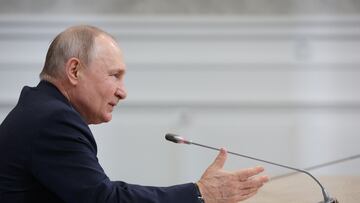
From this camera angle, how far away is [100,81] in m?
1.59

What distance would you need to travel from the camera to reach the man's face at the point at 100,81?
158 centimetres

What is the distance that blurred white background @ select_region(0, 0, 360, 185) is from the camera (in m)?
3.49

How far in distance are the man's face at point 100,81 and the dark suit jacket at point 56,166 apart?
114 mm

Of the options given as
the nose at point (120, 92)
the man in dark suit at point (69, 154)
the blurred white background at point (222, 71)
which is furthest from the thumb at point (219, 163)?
the blurred white background at point (222, 71)

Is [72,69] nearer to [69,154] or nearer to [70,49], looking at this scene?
[70,49]

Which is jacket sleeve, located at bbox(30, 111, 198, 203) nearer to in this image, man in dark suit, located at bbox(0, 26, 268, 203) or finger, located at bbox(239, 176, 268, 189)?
man in dark suit, located at bbox(0, 26, 268, 203)

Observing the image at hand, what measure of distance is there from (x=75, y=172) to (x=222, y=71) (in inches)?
87.7

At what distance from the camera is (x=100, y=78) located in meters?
1.59

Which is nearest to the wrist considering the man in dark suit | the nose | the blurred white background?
the man in dark suit

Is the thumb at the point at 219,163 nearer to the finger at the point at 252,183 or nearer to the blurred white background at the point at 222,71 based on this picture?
the finger at the point at 252,183

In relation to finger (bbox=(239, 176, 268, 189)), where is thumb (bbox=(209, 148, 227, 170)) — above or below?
above

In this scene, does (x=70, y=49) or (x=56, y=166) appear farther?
(x=70, y=49)

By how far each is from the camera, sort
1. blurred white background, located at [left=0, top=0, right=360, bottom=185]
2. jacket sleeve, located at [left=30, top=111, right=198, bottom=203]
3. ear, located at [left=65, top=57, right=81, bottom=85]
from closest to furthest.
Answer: jacket sleeve, located at [left=30, top=111, right=198, bottom=203], ear, located at [left=65, top=57, right=81, bottom=85], blurred white background, located at [left=0, top=0, right=360, bottom=185]

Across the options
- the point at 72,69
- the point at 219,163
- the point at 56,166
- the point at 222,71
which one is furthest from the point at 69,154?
the point at 222,71
